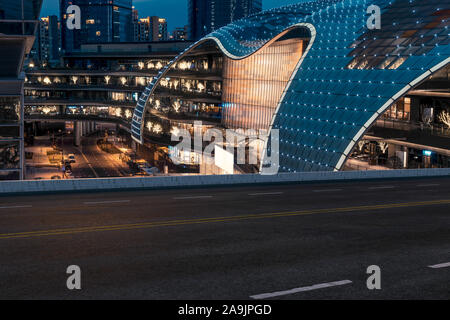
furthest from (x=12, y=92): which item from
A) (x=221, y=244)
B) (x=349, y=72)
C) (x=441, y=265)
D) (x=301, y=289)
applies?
(x=349, y=72)

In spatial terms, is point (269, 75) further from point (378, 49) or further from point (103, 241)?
point (103, 241)

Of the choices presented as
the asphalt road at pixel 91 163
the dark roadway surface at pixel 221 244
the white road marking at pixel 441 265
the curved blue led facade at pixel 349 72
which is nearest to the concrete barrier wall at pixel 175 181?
the dark roadway surface at pixel 221 244

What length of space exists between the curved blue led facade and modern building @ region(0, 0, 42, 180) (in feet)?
77.2

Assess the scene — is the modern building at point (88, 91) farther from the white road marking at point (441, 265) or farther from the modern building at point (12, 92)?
the white road marking at point (441, 265)

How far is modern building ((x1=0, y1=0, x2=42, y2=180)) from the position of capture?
28359mm

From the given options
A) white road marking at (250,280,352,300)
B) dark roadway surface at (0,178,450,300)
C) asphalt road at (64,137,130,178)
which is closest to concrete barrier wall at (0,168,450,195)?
dark roadway surface at (0,178,450,300)

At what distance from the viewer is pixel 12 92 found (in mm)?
33125

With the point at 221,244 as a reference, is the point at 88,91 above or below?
above

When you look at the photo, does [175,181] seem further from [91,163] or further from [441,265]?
[91,163]

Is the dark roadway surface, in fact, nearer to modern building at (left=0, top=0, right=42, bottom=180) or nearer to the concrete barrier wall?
the concrete barrier wall

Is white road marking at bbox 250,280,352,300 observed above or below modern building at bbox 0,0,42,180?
below

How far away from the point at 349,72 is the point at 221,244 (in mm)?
36758

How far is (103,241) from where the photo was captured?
51.2 ft

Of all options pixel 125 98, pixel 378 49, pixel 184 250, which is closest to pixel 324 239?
pixel 184 250
